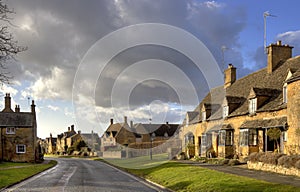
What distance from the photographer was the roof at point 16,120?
1972 inches

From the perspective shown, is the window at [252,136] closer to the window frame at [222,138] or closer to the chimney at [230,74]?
the window frame at [222,138]

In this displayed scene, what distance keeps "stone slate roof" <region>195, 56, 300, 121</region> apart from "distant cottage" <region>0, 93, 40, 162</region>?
90.0 feet

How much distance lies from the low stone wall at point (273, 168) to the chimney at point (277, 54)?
13.9 m

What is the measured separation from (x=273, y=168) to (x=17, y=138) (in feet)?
130

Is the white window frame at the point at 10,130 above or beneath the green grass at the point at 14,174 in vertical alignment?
above

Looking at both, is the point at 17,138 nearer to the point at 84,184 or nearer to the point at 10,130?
the point at 10,130

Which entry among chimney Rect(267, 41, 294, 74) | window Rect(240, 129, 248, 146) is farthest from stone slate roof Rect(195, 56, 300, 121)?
window Rect(240, 129, 248, 146)

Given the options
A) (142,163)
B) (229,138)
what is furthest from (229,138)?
(142,163)

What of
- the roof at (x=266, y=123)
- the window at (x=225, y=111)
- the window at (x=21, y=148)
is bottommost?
the window at (x=21, y=148)

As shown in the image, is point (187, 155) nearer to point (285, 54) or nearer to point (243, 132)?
point (243, 132)

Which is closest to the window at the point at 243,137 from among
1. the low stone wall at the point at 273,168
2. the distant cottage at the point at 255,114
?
the distant cottage at the point at 255,114

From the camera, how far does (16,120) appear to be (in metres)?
51.1

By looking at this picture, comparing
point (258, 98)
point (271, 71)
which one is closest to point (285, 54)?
point (271, 71)

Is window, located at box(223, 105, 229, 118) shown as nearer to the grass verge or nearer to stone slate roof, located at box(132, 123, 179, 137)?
the grass verge
